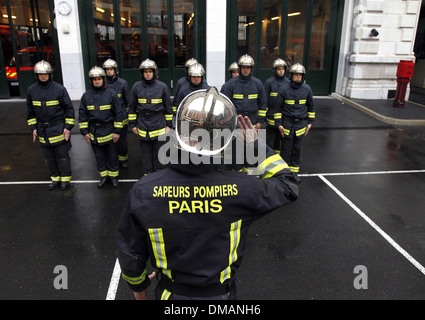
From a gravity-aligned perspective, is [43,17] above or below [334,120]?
above

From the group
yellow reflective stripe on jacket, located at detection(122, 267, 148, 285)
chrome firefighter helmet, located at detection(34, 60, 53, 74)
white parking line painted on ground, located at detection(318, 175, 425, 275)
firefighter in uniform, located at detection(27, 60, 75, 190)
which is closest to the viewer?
yellow reflective stripe on jacket, located at detection(122, 267, 148, 285)

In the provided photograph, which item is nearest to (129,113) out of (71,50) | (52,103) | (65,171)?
(52,103)

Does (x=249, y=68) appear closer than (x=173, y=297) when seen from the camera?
No

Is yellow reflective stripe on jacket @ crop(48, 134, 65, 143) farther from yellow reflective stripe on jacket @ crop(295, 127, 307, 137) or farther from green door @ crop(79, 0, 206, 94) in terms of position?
green door @ crop(79, 0, 206, 94)

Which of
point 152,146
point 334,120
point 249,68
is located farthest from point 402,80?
point 152,146

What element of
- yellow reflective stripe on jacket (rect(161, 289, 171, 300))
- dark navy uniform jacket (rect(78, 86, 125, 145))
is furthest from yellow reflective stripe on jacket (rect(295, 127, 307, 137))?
yellow reflective stripe on jacket (rect(161, 289, 171, 300))

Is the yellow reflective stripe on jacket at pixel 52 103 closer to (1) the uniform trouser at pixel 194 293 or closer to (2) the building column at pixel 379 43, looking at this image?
(1) the uniform trouser at pixel 194 293

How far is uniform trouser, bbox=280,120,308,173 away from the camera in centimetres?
666

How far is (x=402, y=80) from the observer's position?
1309 centimetres

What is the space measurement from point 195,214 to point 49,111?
17.0ft

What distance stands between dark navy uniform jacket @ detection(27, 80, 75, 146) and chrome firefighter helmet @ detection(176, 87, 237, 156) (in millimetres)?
4993

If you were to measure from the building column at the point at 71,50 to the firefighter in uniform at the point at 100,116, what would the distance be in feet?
27.5
